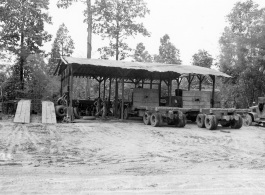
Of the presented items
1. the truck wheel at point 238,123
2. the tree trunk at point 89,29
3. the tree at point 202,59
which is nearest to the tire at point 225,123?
the truck wheel at point 238,123

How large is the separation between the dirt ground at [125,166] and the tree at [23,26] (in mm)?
17711

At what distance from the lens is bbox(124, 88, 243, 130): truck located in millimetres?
15484

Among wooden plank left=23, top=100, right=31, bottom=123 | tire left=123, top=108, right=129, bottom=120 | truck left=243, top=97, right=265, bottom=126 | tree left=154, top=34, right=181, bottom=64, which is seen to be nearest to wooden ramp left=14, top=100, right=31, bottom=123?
wooden plank left=23, top=100, right=31, bottom=123

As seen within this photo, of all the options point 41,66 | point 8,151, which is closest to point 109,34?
point 41,66

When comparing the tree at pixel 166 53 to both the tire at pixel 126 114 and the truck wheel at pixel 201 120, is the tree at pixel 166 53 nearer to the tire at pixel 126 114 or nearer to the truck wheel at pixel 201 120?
the tire at pixel 126 114

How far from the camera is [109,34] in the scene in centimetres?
3022

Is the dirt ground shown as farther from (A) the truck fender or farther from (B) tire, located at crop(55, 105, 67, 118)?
(A) the truck fender

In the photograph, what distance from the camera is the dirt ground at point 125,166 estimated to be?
188 inches

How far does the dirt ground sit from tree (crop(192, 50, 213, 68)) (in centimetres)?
2765

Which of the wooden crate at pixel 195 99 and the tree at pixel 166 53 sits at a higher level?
the tree at pixel 166 53

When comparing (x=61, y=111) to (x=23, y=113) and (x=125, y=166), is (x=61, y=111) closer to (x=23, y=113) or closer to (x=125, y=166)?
(x=23, y=113)

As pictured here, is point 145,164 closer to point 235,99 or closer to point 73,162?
point 73,162

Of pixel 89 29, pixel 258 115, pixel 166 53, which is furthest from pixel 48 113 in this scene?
pixel 166 53

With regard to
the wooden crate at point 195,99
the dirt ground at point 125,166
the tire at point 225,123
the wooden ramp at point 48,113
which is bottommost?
the dirt ground at point 125,166
